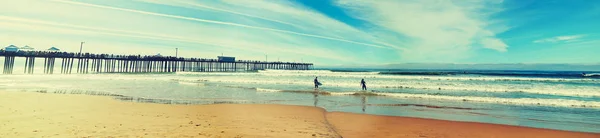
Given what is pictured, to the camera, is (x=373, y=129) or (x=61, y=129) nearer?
(x=61, y=129)

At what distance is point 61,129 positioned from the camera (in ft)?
22.2

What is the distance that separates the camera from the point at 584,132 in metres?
8.43

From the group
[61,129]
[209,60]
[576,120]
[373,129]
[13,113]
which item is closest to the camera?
[61,129]

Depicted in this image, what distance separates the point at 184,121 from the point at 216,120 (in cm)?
80

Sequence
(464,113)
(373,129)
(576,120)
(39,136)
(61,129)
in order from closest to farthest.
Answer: (39,136) < (61,129) < (373,129) < (576,120) < (464,113)

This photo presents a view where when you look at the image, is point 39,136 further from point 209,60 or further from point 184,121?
point 209,60

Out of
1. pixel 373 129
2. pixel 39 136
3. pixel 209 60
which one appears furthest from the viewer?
pixel 209 60

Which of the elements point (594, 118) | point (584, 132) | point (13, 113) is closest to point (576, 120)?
point (594, 118)

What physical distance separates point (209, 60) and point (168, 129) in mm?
70670

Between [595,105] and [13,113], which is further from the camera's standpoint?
[595,105]

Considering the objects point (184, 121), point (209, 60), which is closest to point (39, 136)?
point (184, 121)

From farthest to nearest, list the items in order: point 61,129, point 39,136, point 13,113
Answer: point 13,113 → point 61,129 → point 39,136

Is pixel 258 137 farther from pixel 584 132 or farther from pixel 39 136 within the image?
pixel 584 132

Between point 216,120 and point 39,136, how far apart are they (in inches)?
143
